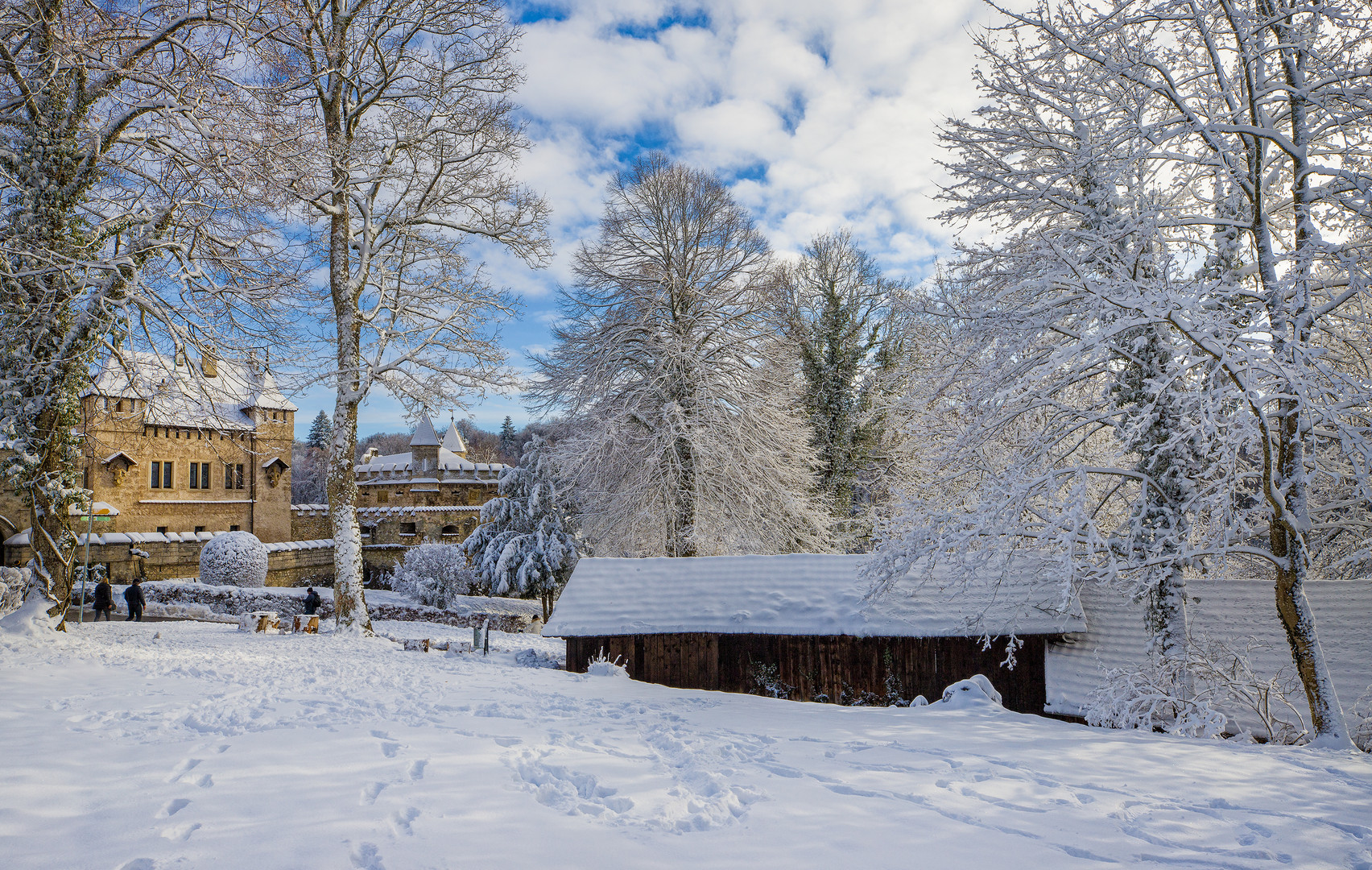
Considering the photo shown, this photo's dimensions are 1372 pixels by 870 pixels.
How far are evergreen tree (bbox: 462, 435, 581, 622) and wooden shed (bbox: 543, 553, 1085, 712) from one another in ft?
39.5

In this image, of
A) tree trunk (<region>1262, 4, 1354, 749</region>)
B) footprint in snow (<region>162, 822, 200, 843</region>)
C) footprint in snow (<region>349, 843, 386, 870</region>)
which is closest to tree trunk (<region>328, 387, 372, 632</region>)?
footprint in snow (<region>162, 822, 200, 843</region>)

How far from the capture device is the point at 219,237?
9688mm

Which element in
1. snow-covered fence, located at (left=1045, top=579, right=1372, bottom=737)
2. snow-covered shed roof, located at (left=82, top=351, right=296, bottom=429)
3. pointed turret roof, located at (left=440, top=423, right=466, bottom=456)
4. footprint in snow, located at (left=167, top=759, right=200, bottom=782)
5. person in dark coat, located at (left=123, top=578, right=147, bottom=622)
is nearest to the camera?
footprint in snow, located at (left=167, top=759, right=200, bottom=782)

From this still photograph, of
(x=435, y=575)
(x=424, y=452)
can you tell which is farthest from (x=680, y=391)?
(x=424, y=452)

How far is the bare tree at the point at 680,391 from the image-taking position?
18609mm

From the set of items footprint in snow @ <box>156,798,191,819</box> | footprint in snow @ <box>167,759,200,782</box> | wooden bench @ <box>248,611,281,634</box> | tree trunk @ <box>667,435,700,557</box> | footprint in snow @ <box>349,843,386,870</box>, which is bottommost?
Result: wooden bench @ <box>248,611,281,634</box>

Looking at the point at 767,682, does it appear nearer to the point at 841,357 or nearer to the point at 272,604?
the point at 841,357

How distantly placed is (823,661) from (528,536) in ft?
54.1

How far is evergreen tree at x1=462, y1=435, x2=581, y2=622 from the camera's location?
26.4 metres

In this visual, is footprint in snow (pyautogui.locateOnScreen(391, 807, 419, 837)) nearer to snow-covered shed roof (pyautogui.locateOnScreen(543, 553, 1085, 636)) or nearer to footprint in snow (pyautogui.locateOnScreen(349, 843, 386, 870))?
footprint in snow (pyautogui.locateOnScreen(349, 843, 386, 870))

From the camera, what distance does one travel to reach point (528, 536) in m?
26.8

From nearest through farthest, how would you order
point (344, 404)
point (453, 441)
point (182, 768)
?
point (182, 768) < point (344, 404) < point (453, 441)

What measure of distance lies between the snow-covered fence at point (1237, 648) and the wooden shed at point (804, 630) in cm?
60

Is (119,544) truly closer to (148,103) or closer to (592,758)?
(148,103)
